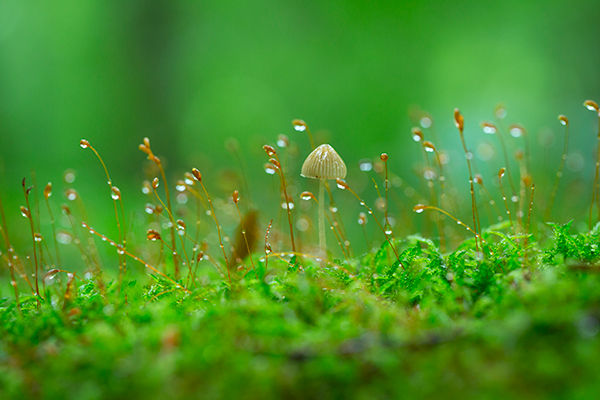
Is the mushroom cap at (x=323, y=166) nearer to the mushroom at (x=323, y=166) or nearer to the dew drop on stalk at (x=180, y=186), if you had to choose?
the mushroom at (x=323, y=166)

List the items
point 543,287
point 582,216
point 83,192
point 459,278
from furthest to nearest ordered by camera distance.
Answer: point 83,192 → point 582,216 → point 459,278 → point 543,287

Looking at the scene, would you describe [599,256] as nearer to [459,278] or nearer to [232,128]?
[459,278]

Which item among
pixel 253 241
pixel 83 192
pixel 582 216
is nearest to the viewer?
pixel 253 241

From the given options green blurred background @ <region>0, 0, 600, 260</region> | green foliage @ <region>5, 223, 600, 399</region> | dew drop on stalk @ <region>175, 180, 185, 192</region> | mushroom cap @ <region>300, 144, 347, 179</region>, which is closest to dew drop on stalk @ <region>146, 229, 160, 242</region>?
dew drop on stalk @ <region>175, 180, 185, 192</region>

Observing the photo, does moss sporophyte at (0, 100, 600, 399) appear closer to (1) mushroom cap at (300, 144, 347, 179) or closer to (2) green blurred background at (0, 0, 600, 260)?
(1) mushroom cap at (300, 144, 347, 179)

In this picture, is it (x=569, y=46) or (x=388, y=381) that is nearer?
(x=388, y=381)

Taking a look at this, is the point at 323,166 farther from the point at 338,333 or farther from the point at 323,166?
the point at 338,333

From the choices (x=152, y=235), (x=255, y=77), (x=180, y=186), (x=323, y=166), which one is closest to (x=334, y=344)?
(x=323, y=166)

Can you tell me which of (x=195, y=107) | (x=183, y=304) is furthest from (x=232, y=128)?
(x=183, y=304)
